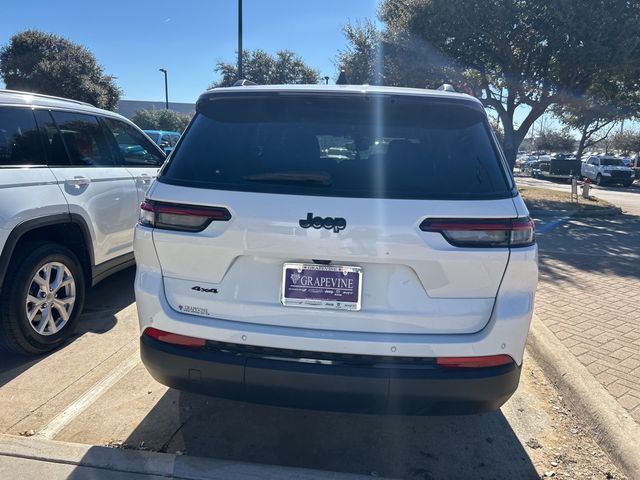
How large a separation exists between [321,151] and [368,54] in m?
17.5

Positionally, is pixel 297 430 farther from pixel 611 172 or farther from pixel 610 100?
pixel 611 172

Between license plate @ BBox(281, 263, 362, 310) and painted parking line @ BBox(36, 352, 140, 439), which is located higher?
license plate @ BBox(281, 263, 362, 310)

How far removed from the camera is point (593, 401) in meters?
3.25

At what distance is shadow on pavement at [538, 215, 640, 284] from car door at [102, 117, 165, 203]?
196 inches

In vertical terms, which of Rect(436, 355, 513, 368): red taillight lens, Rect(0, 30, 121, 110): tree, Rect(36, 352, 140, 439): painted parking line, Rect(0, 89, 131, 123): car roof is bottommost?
Rect(36, 352, 140, 439): painted parking line

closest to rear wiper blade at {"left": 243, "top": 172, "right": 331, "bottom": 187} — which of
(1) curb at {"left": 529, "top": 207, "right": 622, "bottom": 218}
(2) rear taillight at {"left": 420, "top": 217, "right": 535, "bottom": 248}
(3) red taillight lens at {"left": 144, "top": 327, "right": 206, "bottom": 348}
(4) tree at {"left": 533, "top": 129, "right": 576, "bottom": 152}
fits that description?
(2) rear taillight at {"left": 420, "top": 217, "right": 535, "bottom": 248}

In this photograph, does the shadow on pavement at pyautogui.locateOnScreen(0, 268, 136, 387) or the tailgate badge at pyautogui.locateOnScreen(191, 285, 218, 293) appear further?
the shadow on pavement at pyautogui.locateOnScreen(0, 268, 136, 387)

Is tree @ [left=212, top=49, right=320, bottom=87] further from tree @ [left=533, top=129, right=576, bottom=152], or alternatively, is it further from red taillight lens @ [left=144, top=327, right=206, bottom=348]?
tree @ [left=533, top=129, right=576, bottom=152]

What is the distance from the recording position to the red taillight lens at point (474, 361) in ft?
7.42

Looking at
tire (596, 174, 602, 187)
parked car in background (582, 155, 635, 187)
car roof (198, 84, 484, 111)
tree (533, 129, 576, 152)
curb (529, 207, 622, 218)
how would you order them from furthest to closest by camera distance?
1. tree (533, 129, 576, 152)
2. tire (596, 174, 602, 187)
3. parked car in background (582, 155, 635, 187)
4. curb (529, 207, 622, 218)
5. car roof (198, 84, 484, 111)

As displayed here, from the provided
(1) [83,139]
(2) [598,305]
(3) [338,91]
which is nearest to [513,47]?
(2) [598,305]

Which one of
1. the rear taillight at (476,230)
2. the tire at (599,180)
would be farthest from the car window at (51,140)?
the tire at (599,180)

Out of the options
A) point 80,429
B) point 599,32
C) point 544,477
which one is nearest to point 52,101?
point 80,429

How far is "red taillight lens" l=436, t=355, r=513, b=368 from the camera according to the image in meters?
2.26
